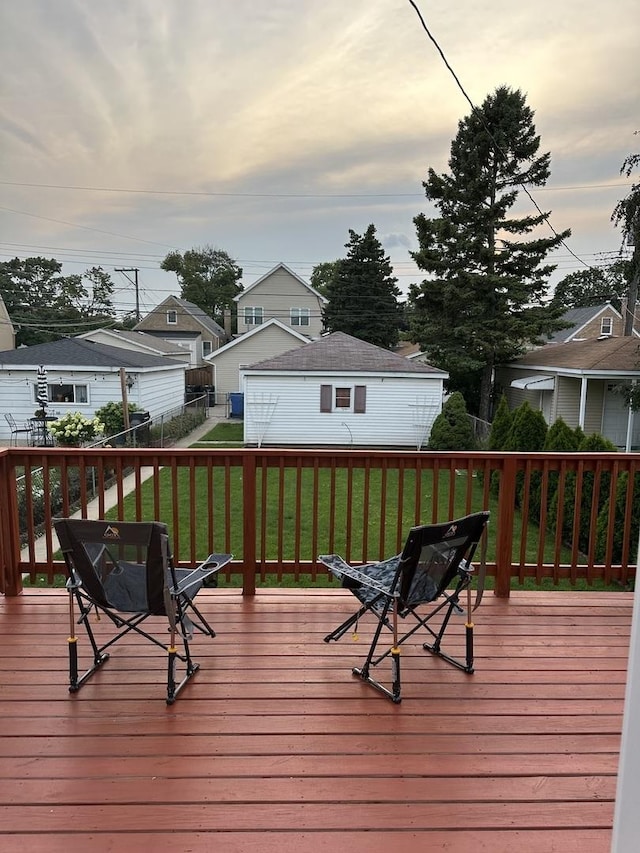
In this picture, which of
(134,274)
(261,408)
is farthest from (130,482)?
(134,274)

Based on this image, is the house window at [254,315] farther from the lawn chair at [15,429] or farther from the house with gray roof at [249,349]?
the lawn chair at [15,429]

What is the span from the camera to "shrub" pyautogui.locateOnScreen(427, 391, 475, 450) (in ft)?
46.6

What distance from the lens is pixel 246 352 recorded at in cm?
2338

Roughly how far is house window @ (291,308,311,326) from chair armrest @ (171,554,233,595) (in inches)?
991

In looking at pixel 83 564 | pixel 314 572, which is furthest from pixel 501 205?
pixel 83 564

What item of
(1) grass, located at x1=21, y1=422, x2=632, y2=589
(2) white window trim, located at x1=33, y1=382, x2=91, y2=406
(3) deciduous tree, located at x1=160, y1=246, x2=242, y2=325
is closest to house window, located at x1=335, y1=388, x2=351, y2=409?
(1) grass, located at x1=21, y1=422, x2=632, y2=589

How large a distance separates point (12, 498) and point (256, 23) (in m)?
3.86

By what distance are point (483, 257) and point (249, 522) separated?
16503 mm

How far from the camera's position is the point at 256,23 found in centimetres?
392

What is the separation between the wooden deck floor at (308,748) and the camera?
1611 mm

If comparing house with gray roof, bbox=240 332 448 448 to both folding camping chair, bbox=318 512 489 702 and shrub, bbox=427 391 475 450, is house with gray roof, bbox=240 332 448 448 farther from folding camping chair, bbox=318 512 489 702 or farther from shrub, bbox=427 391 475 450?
folding camping chair, bbox=318 512 489 702

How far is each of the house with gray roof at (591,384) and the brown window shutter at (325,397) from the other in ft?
21.9

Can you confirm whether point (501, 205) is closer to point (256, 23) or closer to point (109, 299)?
point (256, 23)

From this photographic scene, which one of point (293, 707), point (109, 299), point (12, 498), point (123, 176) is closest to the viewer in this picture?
point (293, 707)
